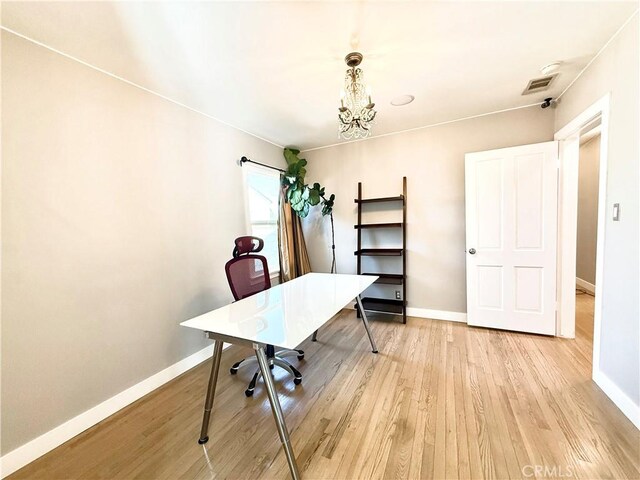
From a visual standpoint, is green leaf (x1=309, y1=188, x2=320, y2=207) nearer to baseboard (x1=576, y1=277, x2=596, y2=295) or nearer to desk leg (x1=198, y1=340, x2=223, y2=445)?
desk leg (x1=198, y1=340, x2=223, y2=445)

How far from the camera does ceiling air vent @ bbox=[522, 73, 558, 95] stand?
218 cm

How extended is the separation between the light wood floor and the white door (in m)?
0.50

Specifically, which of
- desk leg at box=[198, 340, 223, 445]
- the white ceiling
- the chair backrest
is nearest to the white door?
the white ceiling

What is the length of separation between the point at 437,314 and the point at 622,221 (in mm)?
2041

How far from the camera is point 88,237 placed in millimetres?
1763

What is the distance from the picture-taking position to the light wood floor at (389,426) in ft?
4.40

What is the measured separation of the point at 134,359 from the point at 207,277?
887mm

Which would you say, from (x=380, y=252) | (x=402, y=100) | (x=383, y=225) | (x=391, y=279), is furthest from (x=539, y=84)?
(x=391, y=279)

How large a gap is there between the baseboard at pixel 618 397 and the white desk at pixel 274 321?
177cm

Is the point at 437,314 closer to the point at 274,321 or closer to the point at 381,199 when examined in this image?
the point at 381,199

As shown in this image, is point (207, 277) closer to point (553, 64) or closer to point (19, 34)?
point (19, 34)

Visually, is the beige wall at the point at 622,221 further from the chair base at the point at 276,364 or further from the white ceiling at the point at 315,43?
the chair base at the point at 276,364

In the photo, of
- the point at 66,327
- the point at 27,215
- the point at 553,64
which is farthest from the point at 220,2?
the point at 553,64

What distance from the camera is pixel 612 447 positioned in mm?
1382
